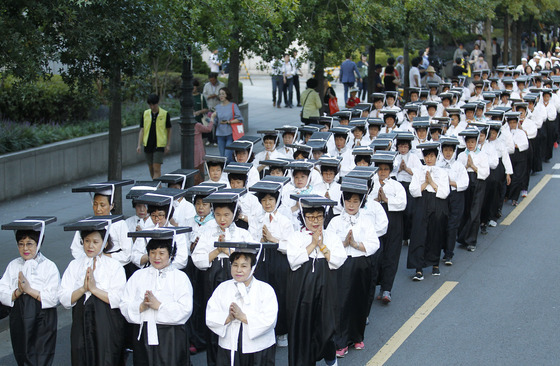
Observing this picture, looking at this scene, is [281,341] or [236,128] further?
[236,128]

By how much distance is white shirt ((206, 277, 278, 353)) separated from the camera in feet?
23.2

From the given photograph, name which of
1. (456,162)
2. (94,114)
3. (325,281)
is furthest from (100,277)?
(94,114)

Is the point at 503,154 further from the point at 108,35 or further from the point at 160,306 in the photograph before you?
the point at 160,306

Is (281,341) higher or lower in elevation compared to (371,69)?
lower

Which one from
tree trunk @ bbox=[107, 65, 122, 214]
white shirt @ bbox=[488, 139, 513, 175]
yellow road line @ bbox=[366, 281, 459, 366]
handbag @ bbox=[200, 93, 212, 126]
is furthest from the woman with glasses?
handbag @ bbox=[200, 93, 212, 126]

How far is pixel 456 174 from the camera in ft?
39.9

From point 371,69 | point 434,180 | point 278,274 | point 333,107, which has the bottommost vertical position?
point 278,274

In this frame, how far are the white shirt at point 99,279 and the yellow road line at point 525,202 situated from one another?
8848 mm

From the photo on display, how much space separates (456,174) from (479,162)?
48.0 inches

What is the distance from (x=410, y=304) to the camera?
10461mm

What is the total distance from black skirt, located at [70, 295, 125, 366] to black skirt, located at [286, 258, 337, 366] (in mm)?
1692

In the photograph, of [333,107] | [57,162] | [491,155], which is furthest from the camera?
[333,107]

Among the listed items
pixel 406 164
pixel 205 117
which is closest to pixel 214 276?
pixel 406 164

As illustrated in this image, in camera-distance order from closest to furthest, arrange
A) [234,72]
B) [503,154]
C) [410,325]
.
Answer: [410,325] < [503,154] < [234,72]
